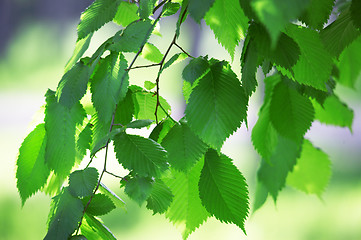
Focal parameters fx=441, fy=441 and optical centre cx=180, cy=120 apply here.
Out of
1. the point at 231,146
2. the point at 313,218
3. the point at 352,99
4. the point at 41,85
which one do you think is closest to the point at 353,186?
the point at 313,218

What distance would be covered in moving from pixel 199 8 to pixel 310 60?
14 centimetres

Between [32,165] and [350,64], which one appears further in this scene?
[350,64]

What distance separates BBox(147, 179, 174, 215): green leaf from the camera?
0.36 metres

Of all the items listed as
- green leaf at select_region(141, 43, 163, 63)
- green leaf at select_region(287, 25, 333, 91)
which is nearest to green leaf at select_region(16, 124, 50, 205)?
green leaf at select_region(141, 43, 163, 63)


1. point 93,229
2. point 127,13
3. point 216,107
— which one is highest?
point 127,13

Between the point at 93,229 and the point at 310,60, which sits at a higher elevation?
the point at 310,60

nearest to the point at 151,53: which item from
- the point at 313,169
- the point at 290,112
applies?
the point at 290,112

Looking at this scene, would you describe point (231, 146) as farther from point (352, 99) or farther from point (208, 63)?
point (208, 63)

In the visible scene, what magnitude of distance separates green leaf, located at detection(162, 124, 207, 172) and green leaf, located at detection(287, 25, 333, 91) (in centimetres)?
10

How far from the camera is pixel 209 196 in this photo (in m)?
0.35

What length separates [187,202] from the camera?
380 millimetres

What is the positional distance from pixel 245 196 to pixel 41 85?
5.89m

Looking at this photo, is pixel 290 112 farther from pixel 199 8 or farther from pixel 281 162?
pixel 199 8

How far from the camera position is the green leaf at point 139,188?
12.8 inches
